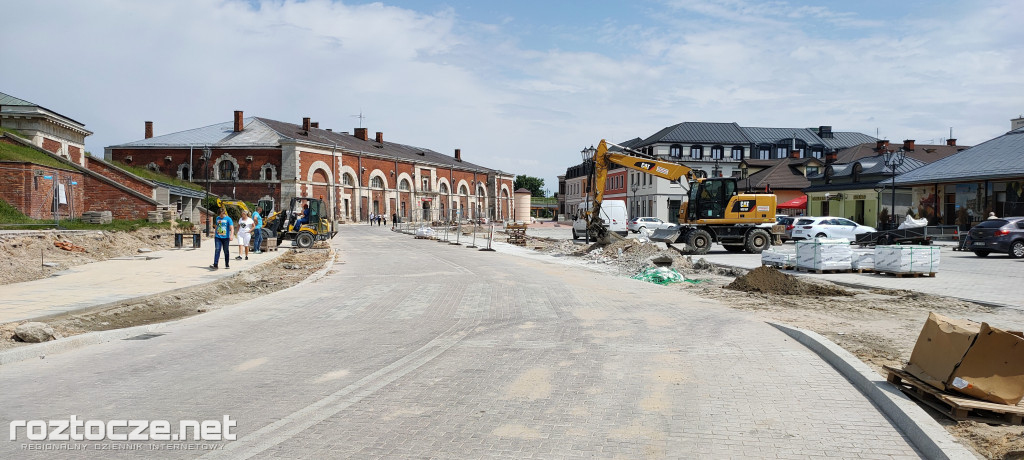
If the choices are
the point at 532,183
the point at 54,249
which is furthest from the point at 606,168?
the point at 532,183

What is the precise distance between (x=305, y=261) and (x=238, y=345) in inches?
626

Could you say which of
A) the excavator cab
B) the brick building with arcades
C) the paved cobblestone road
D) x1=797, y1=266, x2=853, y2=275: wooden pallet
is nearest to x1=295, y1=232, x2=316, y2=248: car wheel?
the excavator cab

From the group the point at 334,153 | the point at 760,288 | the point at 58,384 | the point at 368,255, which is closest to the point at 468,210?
the point at 334,153

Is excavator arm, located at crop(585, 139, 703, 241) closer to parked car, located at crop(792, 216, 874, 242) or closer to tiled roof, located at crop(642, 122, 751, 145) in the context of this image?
parked car, located at crop(792, 216, 874, 242)

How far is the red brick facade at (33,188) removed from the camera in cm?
2408

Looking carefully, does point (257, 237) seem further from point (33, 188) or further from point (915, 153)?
point (915, 153)

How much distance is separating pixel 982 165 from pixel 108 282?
42.2 m

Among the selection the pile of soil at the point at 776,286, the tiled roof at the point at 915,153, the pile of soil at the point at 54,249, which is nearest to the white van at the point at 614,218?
the pile of soil at the point at 54,249

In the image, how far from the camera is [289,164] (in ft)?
219

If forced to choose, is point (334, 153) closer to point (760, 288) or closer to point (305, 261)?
point (305, 261)

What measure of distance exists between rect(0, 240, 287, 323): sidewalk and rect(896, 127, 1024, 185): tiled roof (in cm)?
3664

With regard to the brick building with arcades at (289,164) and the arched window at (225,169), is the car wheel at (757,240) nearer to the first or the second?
the brick building with arcades at (289,164)

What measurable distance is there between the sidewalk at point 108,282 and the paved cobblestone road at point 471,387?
251 centimetres

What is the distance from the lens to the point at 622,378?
21.6 ft
